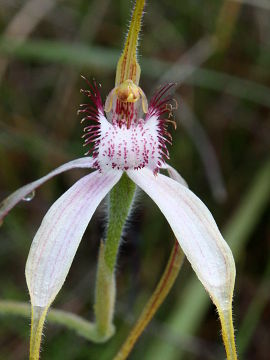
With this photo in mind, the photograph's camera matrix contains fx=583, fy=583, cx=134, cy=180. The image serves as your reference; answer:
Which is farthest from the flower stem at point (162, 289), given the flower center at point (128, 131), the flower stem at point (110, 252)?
the flower center at point (128, 131)

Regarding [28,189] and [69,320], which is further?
[69,320]

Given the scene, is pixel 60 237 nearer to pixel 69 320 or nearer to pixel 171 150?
pixel 69 320

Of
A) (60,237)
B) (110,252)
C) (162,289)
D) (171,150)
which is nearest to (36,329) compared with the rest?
(60,237)

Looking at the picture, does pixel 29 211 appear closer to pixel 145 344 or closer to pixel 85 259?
pixel 85 259

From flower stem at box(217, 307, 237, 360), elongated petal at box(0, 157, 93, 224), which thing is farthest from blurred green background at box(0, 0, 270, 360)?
flower stem at box(217, 307, 237, 360)

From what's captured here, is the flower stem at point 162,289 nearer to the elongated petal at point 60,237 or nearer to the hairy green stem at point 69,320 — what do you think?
the hairy green stem at point 69,320

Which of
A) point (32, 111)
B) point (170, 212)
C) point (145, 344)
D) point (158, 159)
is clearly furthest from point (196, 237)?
point (32, 111)
